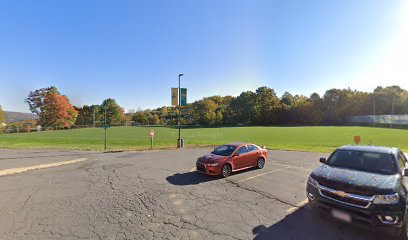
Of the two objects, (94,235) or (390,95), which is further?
(390,95)

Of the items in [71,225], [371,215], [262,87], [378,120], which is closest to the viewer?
[371,215]

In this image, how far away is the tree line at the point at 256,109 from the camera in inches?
2539

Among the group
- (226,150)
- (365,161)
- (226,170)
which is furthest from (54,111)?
(365,161)

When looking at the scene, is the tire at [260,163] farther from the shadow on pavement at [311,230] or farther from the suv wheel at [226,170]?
the shadow on pavement at [311,230]

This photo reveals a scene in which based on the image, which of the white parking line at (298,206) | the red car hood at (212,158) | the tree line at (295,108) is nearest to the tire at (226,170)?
the red car hood at (212,158)

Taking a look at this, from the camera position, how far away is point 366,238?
4.20 meters

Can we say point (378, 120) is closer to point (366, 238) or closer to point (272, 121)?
point (272, 121)

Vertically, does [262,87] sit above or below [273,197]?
above

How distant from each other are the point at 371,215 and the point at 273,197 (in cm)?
291

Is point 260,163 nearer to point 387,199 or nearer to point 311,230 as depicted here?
point 311,230

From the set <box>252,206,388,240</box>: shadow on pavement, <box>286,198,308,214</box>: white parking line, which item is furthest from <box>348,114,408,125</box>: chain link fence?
<box>252,206,388,240</box>: shadow on pavement

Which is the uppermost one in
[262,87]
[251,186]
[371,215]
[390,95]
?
[262,87]

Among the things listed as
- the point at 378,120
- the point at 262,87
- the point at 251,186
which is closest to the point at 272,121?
the point at 262,87

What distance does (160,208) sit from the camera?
18.9ft
